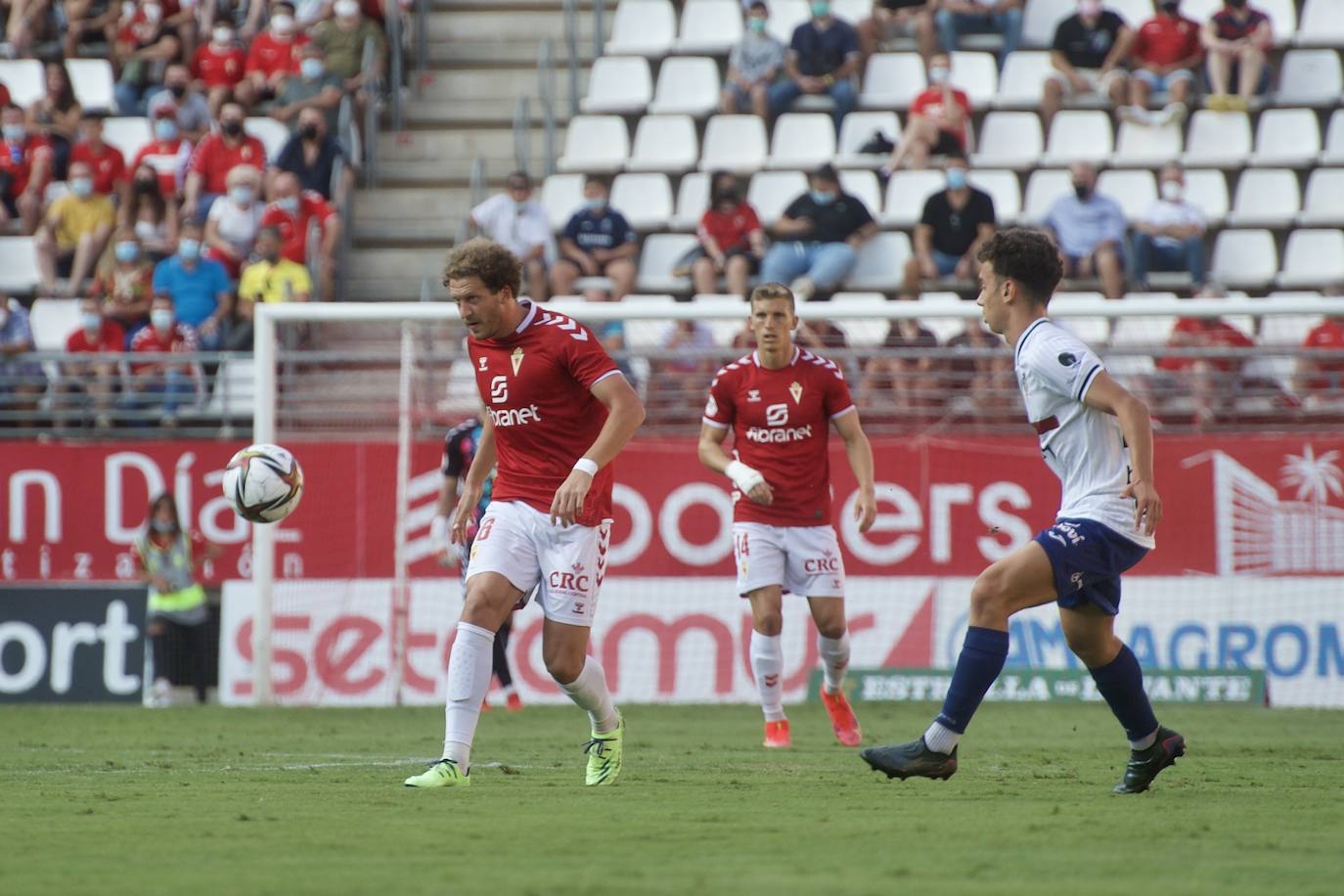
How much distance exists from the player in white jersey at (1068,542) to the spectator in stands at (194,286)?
13.0m

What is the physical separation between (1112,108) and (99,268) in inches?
448

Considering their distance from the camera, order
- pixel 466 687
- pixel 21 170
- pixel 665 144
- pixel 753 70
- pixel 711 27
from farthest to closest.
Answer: pixel 711 27, pixel 21 170, pixel 665 144, pixel 753 70, pixel 466 687

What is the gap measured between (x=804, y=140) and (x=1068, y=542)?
14.6 m

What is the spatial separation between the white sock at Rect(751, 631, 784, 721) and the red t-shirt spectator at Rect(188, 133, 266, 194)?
1187 cm

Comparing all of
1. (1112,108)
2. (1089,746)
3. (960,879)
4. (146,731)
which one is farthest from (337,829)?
(1112,108)

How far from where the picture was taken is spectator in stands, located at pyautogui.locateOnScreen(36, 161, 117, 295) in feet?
70.1

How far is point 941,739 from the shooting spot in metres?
7.79

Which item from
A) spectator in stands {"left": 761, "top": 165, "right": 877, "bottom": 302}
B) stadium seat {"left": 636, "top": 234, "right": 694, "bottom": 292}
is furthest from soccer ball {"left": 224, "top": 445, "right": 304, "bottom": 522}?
stadium seat {"left": 636, "top": 234, "right": 694, "bottom": 292}

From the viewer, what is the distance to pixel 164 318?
19.4 meters

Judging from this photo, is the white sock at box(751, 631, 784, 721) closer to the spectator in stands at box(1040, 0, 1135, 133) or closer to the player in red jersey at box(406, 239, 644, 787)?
the player in red jersey at box(406, 239, 644, 787)

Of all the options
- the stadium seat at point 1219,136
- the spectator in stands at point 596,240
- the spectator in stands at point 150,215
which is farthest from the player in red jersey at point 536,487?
the stadium seat at point 1219,136

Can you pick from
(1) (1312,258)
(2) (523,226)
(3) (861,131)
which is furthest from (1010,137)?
(2) (523,226)

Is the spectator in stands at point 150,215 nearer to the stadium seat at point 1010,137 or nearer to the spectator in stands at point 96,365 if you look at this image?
the spectator in stands at point 96,365

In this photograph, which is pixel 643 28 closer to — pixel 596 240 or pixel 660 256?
pixel 660 256
